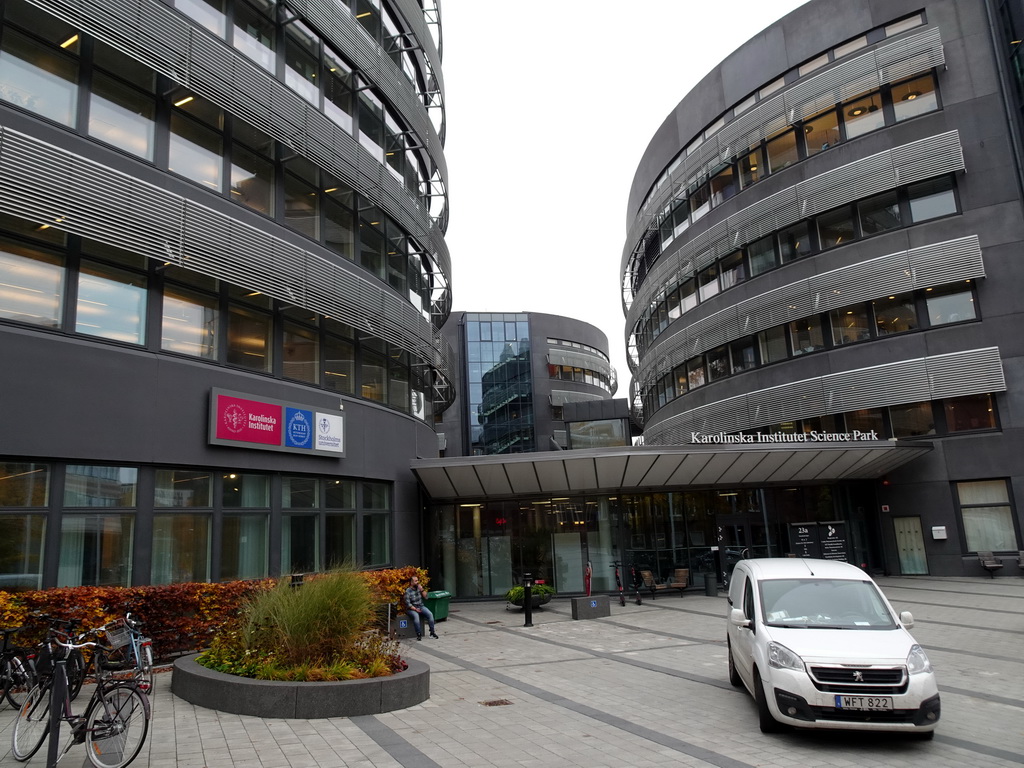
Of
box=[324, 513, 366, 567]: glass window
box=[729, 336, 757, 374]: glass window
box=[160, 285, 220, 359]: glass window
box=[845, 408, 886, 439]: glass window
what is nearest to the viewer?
box=[160, 285, 220, 359]: glass window

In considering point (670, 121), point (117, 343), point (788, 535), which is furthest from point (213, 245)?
point (670, 121)

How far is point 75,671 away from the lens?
333 inches

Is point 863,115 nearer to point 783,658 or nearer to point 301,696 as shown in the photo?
point 783,658

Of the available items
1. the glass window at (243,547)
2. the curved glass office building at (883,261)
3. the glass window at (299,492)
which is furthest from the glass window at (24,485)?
the curved glass office building at (883,261)

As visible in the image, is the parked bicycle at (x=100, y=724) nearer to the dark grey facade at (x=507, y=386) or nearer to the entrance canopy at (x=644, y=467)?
the entrance canopy at (x=644, y=467)

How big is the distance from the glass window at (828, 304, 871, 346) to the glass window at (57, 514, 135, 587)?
26.0 metres

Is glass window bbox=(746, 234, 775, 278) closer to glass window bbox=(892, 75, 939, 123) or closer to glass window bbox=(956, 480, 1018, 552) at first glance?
glass window bbox=(892, 75, 939, 123)

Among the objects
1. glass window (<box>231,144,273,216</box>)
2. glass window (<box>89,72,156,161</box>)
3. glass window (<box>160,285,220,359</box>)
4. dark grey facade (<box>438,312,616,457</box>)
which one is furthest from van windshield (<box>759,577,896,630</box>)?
dark grey facade (<box>438,312,616,457</box>)

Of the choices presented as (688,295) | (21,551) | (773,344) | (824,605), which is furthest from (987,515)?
(21,551)

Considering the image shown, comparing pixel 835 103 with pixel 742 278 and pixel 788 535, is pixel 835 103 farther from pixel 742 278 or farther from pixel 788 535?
pixel 788 535

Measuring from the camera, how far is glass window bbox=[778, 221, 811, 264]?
31.2 m

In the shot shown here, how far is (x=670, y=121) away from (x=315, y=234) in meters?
26.9

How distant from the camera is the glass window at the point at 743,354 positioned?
110 feet

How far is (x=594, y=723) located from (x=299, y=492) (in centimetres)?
1107
